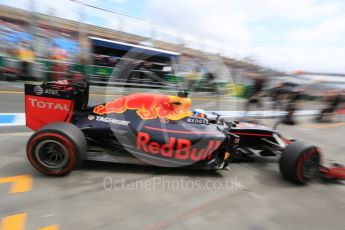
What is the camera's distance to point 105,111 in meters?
4.31

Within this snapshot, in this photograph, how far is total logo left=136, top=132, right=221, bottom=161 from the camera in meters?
4.20

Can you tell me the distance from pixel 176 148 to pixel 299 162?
184 cm

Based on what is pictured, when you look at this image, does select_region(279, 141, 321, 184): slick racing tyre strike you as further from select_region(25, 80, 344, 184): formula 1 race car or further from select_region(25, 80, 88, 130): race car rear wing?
select_region(25, 80, 88, 130): race car rear wing

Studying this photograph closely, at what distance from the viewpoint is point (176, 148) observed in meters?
4.25

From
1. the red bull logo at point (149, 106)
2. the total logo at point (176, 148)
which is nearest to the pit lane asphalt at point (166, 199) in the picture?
the total logo at point (176, 148)

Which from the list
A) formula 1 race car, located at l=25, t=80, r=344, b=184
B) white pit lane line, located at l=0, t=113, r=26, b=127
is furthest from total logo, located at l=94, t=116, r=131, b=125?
white pit lane line, located at l=0, t=113, r=26, b=127

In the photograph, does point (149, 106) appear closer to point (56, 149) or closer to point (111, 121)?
point (111, 121)

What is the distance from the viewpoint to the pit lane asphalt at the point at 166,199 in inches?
122

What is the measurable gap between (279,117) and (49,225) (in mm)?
9808

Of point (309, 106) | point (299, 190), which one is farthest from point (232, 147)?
point (309, 106)

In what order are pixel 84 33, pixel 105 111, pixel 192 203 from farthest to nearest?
pixel 84 33 → pixel 105 111 → pixel 192 203

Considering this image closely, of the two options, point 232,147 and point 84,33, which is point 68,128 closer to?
point 232,147

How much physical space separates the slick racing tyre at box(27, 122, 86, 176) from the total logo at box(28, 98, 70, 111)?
51 cm

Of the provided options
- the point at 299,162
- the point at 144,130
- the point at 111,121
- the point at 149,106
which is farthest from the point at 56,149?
the point at 299,162
